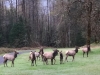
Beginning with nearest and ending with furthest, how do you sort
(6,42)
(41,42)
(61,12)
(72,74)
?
(72,74) < (61,12) < (6,42) < (41,42)

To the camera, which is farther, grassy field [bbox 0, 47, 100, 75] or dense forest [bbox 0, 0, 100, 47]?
dense forest [bbox 0, 0, 100, 47]

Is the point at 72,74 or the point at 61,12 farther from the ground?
the point at 61,12

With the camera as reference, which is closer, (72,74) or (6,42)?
(72,74)

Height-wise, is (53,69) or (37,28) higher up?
(53,69)

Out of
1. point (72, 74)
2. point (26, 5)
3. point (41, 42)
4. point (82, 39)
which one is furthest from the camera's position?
point (26, 5)

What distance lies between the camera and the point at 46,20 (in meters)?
99.9

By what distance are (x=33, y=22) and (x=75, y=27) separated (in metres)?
17.6

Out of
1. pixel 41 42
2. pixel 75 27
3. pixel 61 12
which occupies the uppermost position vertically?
pixel 61 12

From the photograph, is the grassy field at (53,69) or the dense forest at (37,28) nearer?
the grassy field at (53,69)

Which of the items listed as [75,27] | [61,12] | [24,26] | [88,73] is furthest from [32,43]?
[88,73]

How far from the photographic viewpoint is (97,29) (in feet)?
134

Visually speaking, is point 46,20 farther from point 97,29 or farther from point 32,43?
point 97,29

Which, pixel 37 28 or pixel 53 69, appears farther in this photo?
pixel 37 28

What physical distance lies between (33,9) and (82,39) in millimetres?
26187
